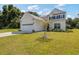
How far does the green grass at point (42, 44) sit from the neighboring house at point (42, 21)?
80mm

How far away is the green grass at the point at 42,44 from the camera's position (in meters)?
5.13

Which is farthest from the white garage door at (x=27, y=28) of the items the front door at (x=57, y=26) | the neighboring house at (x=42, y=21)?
the front door at (x=57, y=26)

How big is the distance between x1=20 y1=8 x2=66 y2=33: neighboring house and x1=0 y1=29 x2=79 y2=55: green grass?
8 cm

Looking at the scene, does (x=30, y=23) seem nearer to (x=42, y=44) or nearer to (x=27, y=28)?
(x=27, y=28)

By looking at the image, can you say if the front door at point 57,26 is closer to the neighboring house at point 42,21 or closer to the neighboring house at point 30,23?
the neighboring house at point 42,21

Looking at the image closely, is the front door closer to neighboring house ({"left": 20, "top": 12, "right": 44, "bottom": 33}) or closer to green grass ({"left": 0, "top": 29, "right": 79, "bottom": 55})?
green grass ({"left": 0, "top": 29, "right": 79, "bottom": 55})

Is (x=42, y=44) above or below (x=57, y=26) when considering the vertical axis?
below

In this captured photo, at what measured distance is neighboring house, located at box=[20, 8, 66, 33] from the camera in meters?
5.20

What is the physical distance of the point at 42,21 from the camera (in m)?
5.22

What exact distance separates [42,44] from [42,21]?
0.98ft

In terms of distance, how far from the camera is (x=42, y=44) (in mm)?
5184

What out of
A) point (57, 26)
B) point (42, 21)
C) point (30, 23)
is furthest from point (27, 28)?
point (57, 26)
